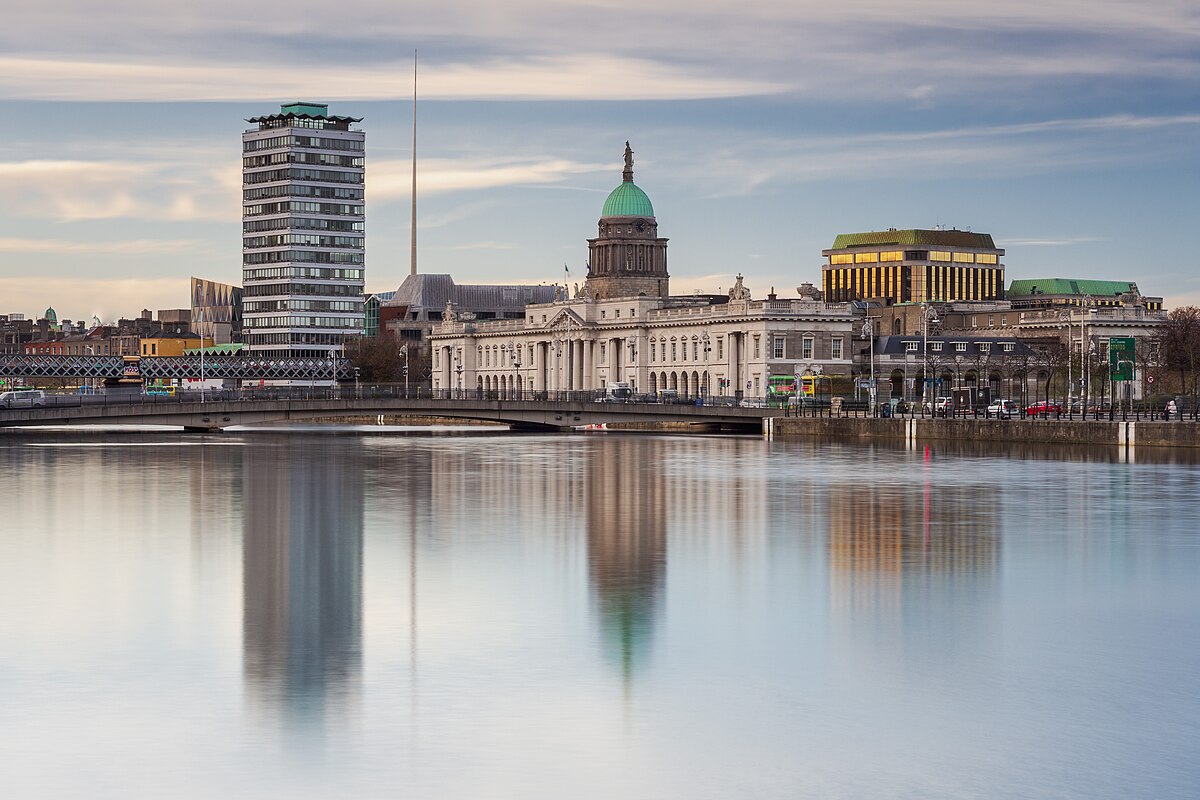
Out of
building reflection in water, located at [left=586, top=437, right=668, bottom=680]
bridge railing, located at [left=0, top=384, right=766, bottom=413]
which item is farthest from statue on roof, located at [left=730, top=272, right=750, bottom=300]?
building reflection in water, located at [left=586, top=437, right=668, bottom=680]

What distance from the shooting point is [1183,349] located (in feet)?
488

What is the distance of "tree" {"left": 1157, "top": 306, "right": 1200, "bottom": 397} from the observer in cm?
14638

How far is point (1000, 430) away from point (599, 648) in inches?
3231

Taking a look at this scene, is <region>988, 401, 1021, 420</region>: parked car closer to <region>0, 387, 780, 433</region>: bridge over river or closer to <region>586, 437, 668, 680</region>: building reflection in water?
<region>0, 387, 780, 433</region>: bridge over river

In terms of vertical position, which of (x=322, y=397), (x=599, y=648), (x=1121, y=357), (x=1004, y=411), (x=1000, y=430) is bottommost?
(x=599, y=648)

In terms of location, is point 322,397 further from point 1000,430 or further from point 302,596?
point 302,596

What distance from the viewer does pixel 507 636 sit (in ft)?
93.5

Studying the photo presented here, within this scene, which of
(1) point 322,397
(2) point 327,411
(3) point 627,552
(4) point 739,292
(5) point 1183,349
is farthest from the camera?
(4) point 739,292

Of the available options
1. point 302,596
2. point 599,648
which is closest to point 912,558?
point 599,648

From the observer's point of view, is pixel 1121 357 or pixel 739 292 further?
pixel 739 292

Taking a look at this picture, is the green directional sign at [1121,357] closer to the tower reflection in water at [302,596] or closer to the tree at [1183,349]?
the tree at [1183,349]

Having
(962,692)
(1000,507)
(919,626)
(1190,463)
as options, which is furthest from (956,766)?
(1190,463)

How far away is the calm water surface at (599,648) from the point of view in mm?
19812

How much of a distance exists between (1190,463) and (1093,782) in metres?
64.7
